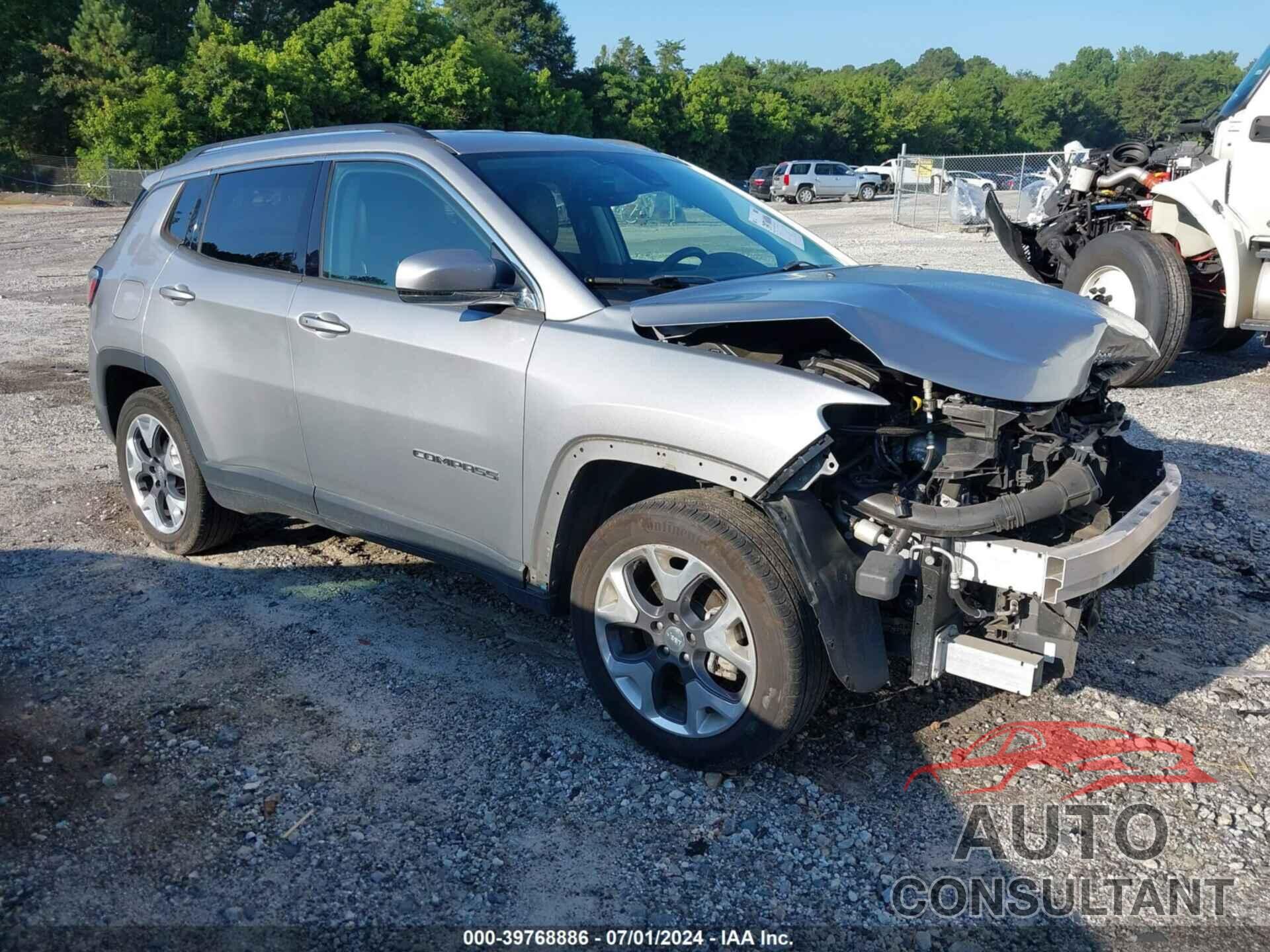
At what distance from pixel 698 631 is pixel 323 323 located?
6.65 ft

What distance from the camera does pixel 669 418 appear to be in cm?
323

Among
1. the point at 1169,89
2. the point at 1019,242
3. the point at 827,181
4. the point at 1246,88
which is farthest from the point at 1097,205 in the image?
the point at 1169,89

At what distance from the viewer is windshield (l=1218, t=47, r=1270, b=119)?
851 cm

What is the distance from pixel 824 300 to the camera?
10.5 ft

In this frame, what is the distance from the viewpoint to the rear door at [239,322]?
4.51 meters

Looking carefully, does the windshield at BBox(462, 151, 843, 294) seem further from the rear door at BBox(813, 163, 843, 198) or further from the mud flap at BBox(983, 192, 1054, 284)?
the rear door at BBox(813, 163, 843, 198)

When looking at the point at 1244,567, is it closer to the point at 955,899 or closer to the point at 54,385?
the point at 955,899

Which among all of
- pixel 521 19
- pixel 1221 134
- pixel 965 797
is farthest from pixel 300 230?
pixel 521 19

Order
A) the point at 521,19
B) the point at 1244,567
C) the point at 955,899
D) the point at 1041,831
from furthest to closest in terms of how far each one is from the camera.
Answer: the point at 521,19 → the point at 1244,567 → the point at 1041,831 → the point at 955,899

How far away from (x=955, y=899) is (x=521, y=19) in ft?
249

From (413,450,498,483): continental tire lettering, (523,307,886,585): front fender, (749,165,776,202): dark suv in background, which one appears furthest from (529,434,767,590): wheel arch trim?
(749,165,776,202): dark suv in background

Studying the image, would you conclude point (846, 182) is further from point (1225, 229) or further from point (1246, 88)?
point (1225, 229)

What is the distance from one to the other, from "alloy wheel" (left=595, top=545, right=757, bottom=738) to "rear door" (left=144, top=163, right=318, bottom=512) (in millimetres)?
1733

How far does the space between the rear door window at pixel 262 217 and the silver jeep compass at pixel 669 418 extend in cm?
2
